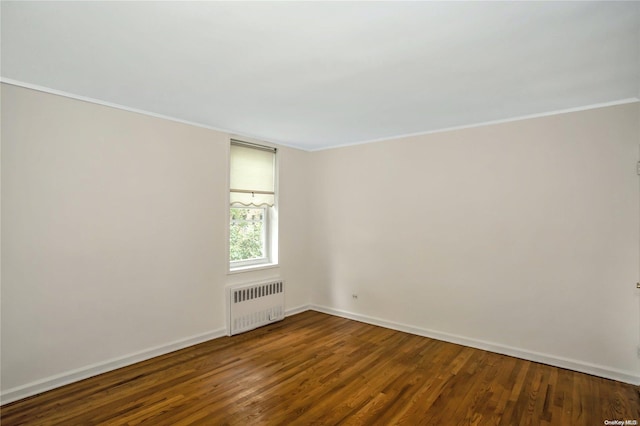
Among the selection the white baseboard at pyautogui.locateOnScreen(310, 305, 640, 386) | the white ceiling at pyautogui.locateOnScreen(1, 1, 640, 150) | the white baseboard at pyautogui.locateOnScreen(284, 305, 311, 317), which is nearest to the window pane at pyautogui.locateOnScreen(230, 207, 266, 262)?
the white baseboard at pyautogui.locateOnScreen(284, 305, 311, 317)

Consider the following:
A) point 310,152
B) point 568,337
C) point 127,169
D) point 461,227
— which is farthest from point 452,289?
point 127,169

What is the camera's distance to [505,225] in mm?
3613

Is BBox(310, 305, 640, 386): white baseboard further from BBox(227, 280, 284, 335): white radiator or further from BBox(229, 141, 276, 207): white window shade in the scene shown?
BBox(229, 141, 276, 207): white window shade

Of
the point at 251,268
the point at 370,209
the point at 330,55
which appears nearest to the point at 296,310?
the point at 251,268

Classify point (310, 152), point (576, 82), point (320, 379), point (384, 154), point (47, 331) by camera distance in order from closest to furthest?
point (576, 82) → point (47, 331) → point (320, 379) → point (384, 154) → point (310, 152)

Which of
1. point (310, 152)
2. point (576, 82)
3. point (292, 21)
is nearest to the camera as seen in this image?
point (292, 21)

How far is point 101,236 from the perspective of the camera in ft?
10.2

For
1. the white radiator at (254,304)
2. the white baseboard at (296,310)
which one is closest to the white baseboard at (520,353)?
the white baseboard at (296,310)

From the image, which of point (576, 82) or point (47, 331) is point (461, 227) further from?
point (47, 331)

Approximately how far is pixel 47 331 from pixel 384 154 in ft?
13.4

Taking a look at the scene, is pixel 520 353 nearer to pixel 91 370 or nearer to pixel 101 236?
pixel 91 370

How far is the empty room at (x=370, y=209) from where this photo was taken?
2.02 metres

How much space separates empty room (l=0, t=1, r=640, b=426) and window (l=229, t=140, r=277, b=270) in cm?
4

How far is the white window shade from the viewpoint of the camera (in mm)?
4383
